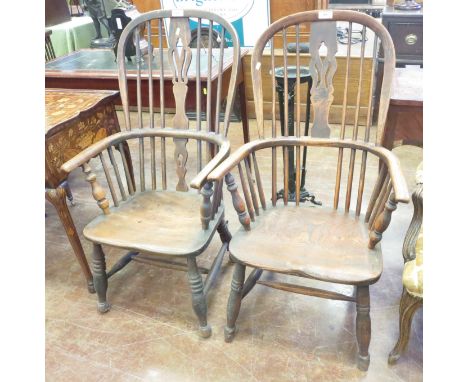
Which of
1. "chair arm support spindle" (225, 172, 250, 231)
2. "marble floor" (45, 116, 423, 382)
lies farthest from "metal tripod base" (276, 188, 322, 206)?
"chair arm support spindle" (225, 172, 250, 231)

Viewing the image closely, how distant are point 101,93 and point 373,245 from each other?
4.99ft

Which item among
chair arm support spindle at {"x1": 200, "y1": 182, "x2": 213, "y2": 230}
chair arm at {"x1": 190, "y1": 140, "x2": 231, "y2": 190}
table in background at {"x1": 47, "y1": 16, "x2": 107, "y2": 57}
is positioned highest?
table in background at {"x1": 47, "y1": 16, "x2": 107, "y2": 57}

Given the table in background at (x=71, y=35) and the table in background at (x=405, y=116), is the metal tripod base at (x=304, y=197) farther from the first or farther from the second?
the table in background at (x=71, y=35)

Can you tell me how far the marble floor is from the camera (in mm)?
1563

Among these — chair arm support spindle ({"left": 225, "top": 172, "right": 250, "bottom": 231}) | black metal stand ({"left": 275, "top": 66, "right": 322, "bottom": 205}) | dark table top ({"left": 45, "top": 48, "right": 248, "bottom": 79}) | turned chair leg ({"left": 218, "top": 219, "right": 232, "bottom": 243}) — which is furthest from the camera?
dark table top ({"left": 45, "top": 48, "right": 248, "bottom": 79})

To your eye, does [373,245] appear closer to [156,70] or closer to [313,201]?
[313,201]

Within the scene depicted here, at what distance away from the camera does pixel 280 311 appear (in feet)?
5.96

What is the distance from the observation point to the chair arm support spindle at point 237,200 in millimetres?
1456

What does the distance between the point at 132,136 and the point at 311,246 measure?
953mm

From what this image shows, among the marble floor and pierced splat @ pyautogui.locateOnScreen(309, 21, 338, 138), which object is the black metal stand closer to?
pierced splat @ pyautogui.locateOnScreen(309, 21, 338, 138)

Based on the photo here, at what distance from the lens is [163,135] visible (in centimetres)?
187

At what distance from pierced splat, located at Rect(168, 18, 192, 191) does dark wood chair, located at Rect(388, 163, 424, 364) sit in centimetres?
98

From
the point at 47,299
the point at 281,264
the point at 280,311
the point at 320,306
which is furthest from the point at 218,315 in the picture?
the point at 47,299

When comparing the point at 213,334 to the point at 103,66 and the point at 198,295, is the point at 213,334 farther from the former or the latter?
the point at 103,66
